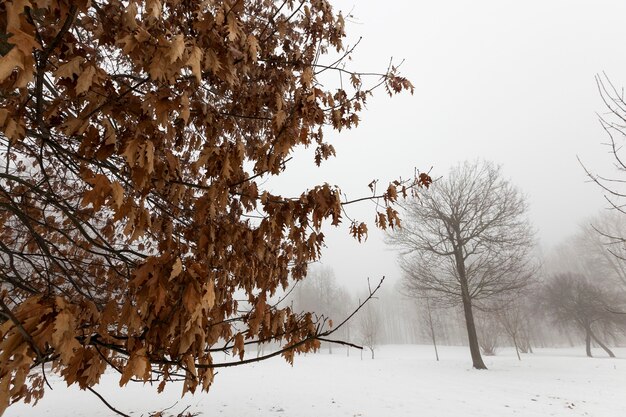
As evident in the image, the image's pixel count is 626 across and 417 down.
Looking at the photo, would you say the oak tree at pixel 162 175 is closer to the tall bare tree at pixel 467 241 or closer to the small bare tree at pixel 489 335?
the tall bare tree at pixel 467 241

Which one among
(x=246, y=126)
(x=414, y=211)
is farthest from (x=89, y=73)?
(x=414, y=211)

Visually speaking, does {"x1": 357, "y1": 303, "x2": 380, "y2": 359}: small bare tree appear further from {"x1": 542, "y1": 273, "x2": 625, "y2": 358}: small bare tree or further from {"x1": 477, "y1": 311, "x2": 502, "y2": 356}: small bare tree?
{"x1": 542, "y1": 273, "x2": 625, "y2": 358}: small bare tree

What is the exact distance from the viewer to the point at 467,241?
50.2 ft

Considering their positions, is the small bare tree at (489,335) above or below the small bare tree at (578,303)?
below

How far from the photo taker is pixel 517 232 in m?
15.0

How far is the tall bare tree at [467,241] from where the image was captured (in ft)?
48.4

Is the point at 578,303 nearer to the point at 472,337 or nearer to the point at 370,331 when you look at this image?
the point at 472,337

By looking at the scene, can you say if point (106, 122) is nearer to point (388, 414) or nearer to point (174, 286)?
point (174, 286)

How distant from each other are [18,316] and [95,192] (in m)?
0.65

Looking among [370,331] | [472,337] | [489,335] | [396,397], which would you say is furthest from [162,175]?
[370,331]

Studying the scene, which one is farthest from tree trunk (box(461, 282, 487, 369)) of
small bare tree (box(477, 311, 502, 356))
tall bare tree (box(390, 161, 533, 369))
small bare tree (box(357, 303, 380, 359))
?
small bare tree (box(477, 311, 502, 356))

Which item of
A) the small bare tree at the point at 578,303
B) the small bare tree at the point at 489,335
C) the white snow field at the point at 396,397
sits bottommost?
the white snow field at the point at 396,397

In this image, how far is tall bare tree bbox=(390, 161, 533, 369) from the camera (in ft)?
48.4

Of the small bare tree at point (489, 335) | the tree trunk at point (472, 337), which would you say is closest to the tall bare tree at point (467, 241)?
the tree trunk at point (472, 337)
